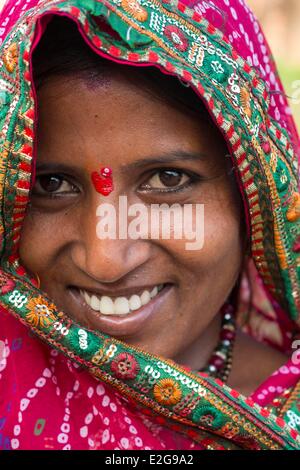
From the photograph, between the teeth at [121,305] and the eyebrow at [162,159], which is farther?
the teeth at [121,305]

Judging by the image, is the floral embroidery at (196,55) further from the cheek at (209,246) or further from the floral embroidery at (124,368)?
the floral embroidery at (124,368)

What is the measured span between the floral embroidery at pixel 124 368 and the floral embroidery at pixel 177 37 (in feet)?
2.23

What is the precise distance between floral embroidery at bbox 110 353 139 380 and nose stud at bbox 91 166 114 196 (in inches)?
14.6

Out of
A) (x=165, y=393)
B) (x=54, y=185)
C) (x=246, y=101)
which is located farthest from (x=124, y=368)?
(x=246, y=101)

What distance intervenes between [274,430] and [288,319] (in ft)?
1.35

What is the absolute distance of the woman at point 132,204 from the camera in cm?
149

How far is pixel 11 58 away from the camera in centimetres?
147

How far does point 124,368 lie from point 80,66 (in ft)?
2.16

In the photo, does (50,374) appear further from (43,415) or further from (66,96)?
(66,96)

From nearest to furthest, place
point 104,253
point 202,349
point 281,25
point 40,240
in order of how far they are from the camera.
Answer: point 104,253, point 40,240, point 202,349, point 281,25

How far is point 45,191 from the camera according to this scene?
5.43 feet

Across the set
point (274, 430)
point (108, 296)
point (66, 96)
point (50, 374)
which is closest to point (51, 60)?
Answer: point (66, 96)

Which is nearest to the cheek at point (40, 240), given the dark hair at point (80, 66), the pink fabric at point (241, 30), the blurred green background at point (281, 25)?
the dark hair at point (80, 66)

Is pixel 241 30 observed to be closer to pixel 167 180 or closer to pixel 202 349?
pixel 167 180
